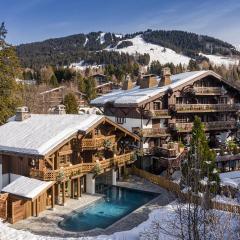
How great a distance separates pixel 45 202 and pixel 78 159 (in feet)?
15.8

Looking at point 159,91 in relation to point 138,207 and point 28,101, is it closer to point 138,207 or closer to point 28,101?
point 138,207

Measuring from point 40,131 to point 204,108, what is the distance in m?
21.2

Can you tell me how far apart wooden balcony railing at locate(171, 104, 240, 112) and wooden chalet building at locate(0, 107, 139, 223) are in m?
9.32

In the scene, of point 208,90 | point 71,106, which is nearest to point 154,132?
point 208,90

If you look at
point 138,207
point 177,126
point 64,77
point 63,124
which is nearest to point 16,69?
point 63,124

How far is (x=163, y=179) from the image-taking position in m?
33.0

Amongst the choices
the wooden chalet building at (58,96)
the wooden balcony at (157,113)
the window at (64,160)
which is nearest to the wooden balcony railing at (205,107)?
the wooden balcony at (157,113)

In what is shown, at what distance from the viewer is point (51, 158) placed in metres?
28.3

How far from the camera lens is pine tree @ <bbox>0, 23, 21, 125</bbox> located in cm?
4206

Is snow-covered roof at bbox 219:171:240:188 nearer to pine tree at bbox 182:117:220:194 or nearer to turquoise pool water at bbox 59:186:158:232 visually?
pine tree at bbox 182:117:220:194

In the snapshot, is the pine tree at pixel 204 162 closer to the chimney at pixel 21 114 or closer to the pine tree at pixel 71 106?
the chimney at pixel 21 114

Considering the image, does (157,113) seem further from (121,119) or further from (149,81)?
(149,81)

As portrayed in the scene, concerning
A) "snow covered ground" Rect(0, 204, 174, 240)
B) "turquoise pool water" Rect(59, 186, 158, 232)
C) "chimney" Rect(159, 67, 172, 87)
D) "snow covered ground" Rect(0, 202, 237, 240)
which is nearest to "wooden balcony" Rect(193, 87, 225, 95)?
"chimney" Rect(159, 67, 172, 87)

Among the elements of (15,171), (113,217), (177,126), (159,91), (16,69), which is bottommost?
(113,217)
